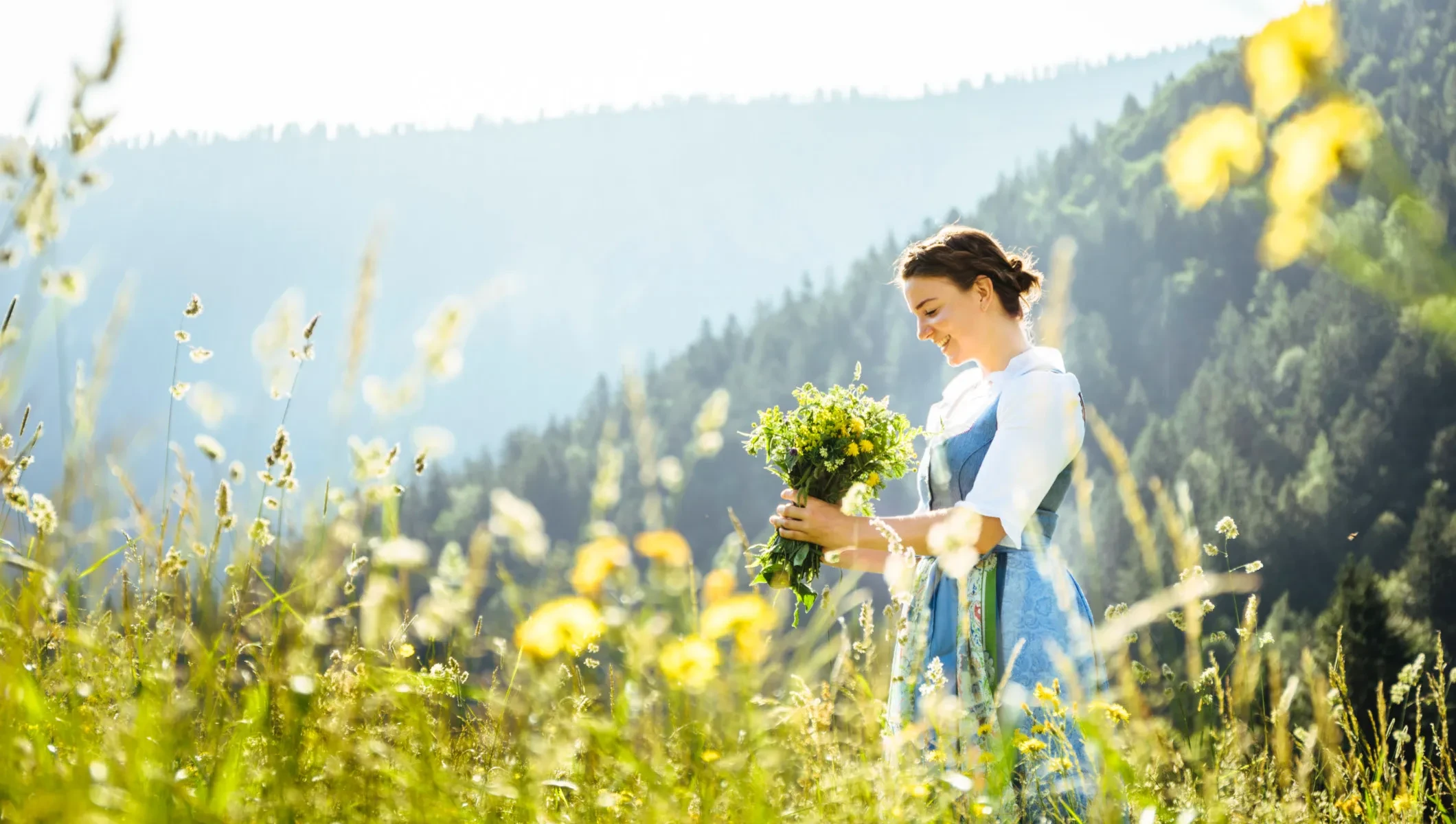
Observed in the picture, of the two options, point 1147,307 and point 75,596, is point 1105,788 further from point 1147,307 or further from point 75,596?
point 1147,307

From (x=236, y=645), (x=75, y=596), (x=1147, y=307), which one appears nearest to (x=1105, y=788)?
(x=236, y=645)

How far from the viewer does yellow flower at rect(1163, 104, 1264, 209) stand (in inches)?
24.2

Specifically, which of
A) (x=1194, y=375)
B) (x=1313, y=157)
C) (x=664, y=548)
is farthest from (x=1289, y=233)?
(x=1194, y=375)

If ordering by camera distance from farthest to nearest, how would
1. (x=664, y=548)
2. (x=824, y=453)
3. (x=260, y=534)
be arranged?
(x=824, y=453) → (x=260, y=534) → (x=664, y=548)

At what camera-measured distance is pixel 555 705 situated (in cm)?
95

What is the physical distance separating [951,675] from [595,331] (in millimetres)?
190907

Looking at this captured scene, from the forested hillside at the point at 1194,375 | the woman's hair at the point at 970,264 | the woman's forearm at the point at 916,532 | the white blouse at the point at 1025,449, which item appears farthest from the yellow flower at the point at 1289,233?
the forested hillside at the point at 1194,375

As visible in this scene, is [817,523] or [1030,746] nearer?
[1030,746]

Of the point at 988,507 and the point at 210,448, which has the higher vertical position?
the point at 988,507

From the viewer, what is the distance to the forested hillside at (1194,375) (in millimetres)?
42156

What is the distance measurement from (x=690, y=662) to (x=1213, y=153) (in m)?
0.64

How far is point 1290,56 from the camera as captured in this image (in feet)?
1.82

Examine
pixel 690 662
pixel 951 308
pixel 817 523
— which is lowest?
pixel 690 662

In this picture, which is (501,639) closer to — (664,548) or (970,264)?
(664,548)
